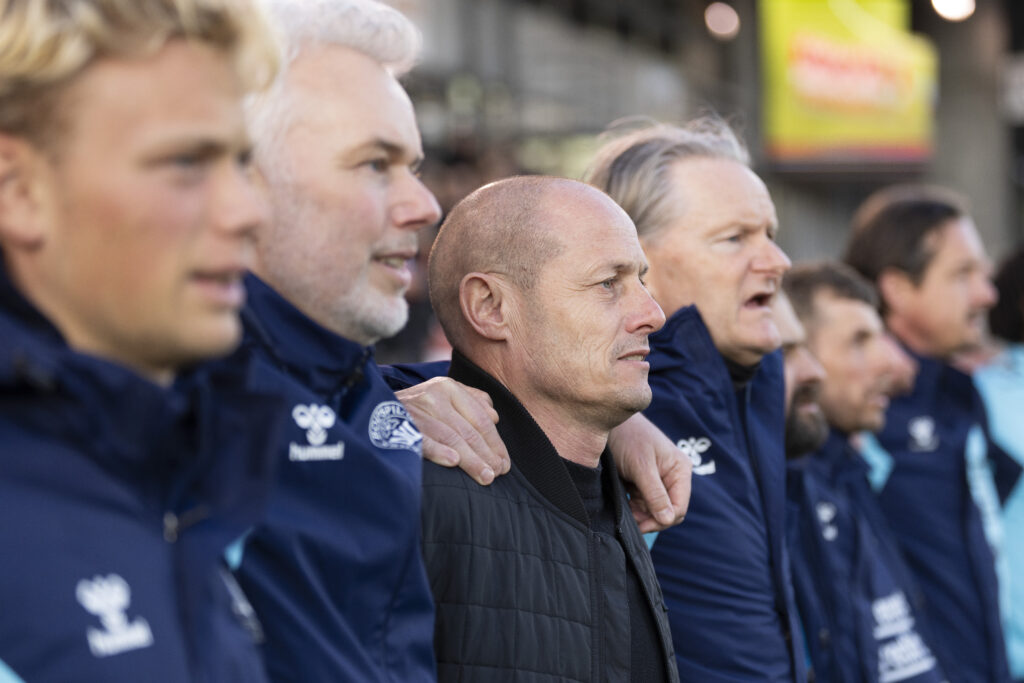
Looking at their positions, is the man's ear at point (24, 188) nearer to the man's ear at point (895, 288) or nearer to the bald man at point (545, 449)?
the bald man at point (545, 449)

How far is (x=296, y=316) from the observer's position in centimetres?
202

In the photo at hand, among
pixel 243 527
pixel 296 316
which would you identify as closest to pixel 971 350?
pixel 296 316

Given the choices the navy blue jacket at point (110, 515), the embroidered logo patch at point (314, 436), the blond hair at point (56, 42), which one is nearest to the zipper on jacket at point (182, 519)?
the navy blue jacket at point (110, 515)

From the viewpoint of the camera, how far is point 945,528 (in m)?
4.55

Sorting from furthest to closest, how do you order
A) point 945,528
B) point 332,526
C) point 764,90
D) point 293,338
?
point 764,90, point 945,528, point 293,338, point 332,526

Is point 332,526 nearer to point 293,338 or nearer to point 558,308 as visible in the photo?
point 293,338

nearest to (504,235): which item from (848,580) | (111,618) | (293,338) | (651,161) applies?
(293,338)

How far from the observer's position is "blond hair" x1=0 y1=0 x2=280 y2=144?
4.41ft

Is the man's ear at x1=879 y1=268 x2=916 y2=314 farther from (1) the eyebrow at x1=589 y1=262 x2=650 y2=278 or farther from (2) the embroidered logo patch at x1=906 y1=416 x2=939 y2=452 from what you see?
(1) the eyebrow at x1=589 y1=262 x2=650 y2=278

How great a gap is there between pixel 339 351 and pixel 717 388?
4.58 feet

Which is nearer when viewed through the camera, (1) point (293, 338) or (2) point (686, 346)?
(1) point (293, 338)

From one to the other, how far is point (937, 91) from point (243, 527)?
22121 mm

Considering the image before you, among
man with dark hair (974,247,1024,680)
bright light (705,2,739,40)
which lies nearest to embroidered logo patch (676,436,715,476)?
man with dark hair (974,247,1024,680)

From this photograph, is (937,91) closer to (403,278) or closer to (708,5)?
(708,5)
